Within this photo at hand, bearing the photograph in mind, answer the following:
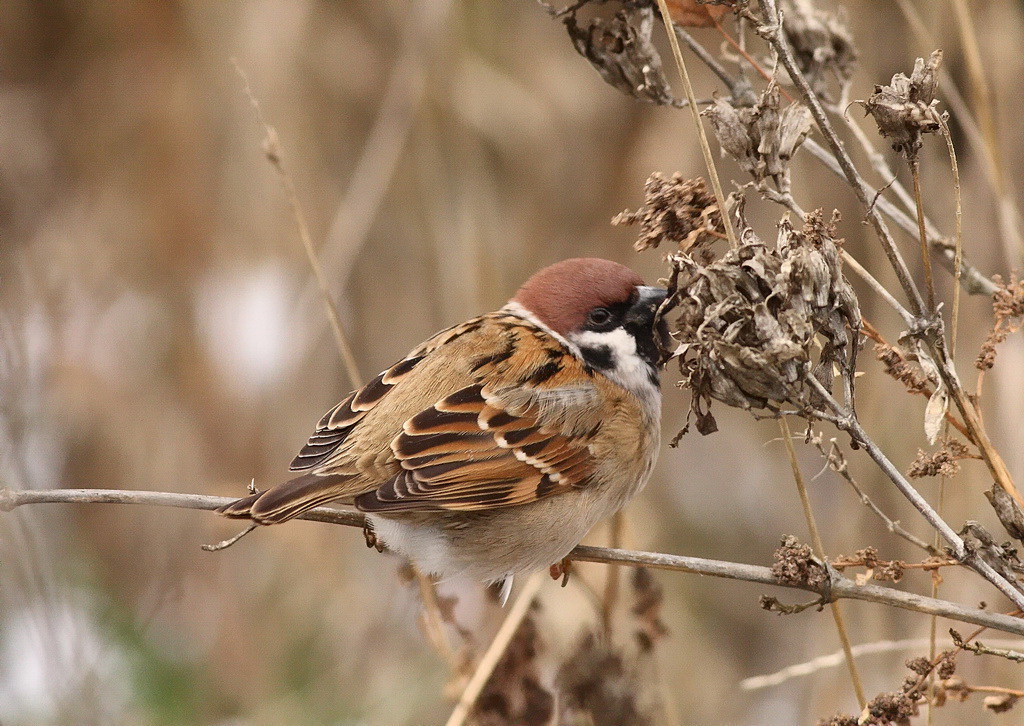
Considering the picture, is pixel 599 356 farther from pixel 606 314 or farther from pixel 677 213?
pixel 677 213

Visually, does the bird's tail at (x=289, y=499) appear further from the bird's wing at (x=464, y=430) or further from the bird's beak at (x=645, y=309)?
the bird's beak at (x=645, y=309)

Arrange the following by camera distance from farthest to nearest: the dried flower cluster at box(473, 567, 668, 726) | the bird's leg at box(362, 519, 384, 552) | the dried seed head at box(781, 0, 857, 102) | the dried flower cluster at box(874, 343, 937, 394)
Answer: the bird's leg at box(362, 519, 384, 552) < the dried flower cluster at box(473, 567, 668, 726) < the dried seed head at box(781, 0, 857, 102) < the dried flower cluster at box(874, 343, 937, 394)

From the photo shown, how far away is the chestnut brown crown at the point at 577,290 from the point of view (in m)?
3.25

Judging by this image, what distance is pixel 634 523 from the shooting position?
14.8ft

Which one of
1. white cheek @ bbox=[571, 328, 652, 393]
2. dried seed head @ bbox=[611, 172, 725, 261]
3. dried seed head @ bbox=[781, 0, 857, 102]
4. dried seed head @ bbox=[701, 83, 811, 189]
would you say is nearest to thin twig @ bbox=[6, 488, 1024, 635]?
white cheek @ bbox=[571, 328, 652, 393]

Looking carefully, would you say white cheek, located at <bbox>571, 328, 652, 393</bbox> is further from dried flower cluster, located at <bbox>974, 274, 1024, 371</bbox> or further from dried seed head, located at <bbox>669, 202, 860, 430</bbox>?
dried flower cluster, located at <bbox>974, 274, 1024, 371</bbox>

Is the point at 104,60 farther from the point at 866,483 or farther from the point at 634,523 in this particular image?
the point at 866,483

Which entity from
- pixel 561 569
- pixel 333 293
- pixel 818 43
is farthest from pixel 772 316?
pixel 333 293

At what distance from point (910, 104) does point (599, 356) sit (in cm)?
149

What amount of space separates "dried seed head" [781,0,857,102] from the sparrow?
0.75 meters

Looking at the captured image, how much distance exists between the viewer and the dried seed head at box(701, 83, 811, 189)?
210cm

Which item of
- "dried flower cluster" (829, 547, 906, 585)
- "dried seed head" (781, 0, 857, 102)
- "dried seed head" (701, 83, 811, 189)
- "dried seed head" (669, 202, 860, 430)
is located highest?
"dried seed head" (781, 0, 857, 102)

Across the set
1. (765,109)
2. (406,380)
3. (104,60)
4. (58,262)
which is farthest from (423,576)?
(104,60)

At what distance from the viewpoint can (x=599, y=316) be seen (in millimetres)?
3283
